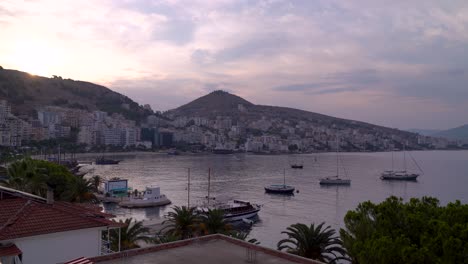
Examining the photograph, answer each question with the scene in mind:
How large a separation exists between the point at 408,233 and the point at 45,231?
7965 millimetres

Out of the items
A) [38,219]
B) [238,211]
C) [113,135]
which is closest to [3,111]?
[113,135]

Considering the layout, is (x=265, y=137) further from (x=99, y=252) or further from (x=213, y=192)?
(x=99, y=252)

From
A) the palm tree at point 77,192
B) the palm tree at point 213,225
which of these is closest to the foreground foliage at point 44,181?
the palm tree at point 77,192

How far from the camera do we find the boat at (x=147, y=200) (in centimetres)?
4694

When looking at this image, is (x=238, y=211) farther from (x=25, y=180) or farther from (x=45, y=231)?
(x=45, y=231)

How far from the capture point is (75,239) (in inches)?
389

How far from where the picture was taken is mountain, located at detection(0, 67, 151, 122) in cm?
14538

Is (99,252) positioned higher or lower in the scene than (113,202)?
higher

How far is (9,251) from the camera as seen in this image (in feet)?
27.4

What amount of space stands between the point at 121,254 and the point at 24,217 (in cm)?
265

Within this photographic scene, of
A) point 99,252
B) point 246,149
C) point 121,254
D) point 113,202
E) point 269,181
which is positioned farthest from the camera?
point 246,149

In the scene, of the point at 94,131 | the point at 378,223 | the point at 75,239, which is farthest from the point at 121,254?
the point at 94,131

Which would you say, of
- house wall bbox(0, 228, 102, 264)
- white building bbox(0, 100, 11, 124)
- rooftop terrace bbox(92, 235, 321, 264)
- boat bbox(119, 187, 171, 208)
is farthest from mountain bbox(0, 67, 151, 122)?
rooftop terrace bbox(92, 235, 321, 264)

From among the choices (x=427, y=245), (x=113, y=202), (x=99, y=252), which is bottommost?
(x=113, y=202)
